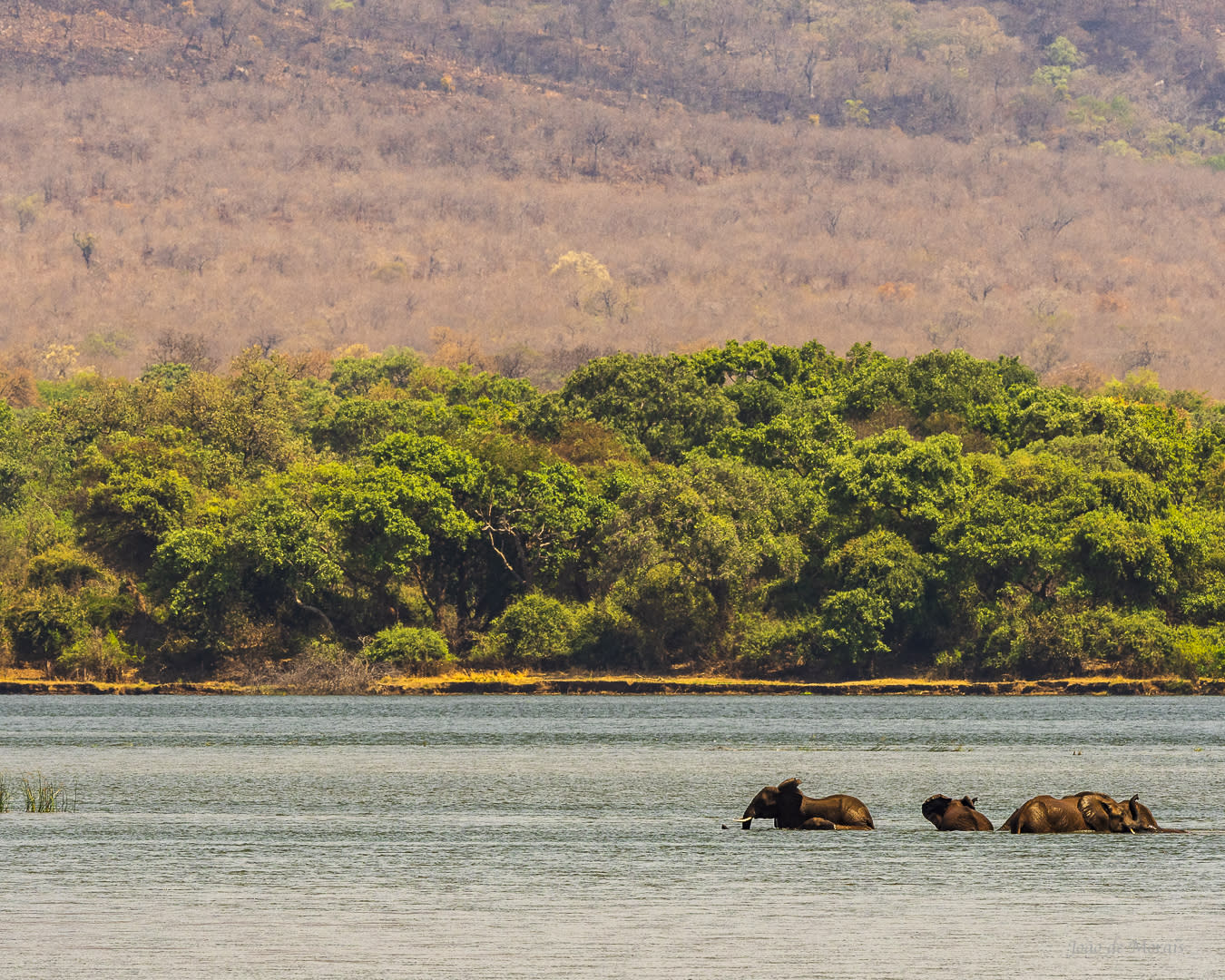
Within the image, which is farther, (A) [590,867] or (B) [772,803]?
(B) [772,803]

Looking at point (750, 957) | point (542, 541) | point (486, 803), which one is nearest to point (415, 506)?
point (542, 541)

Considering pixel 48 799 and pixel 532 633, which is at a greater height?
pixel 48 799

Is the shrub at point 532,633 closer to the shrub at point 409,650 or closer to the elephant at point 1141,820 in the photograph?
the shrub at point 409,650

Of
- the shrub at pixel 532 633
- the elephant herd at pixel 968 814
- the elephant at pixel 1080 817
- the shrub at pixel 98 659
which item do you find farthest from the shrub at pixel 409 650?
the elephant at pixel 1080 817

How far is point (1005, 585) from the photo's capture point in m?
100

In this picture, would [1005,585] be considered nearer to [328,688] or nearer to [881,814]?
[328,688]

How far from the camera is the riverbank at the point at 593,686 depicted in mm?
101750

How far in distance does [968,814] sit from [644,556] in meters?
62.9

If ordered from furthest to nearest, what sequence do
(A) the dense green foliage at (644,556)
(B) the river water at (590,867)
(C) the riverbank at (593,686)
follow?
A: (C) the riverbank at (593,686) → (A) the dense green foliage at (644,556) → (B) the river water at (590,867)

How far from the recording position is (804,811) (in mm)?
38375

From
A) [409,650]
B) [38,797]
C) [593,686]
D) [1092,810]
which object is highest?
[1092,810]

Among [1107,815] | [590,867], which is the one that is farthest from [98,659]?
[1107,815]

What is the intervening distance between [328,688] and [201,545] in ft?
34.6

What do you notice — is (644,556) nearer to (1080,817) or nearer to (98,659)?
(98,659)
